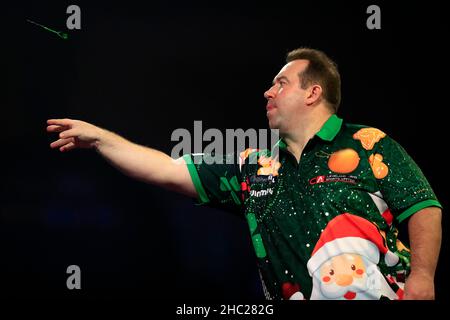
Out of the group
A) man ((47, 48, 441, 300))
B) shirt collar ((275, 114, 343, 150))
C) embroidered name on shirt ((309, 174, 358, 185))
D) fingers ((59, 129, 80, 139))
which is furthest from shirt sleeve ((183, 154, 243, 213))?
fingers ((59, 129, 80, 139))

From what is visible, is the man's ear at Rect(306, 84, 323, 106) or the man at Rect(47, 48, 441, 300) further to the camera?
the man's ear at Rect(306, 84, 323, 106)

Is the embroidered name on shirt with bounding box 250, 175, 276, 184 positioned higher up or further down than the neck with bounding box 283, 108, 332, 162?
further down

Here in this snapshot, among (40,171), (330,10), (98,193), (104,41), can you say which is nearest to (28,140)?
(40,171)

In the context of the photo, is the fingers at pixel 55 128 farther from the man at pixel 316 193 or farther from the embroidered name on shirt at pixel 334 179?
the embroidered name on shirt at pixel 334 179

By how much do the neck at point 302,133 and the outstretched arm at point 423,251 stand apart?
1.43 feet

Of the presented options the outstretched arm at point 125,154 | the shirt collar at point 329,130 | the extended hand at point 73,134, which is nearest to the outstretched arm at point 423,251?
the shirt collar at point 329,130

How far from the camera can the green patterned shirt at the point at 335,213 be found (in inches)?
61.2

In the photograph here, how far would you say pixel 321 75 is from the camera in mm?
1867

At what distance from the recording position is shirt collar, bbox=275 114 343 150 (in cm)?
175

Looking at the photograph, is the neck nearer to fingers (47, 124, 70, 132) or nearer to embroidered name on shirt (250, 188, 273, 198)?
embroidered name on shirt (250, 188, 273, 198)

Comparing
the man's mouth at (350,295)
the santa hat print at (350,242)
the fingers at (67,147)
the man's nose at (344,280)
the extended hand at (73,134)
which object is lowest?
the man's mouth at (350,295)

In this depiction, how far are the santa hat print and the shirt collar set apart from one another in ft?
0.96

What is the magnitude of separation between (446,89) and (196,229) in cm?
127

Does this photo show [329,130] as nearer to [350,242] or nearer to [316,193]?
[316,193]
